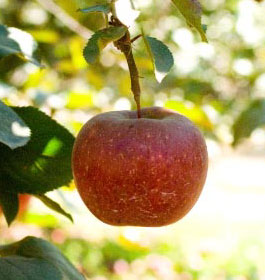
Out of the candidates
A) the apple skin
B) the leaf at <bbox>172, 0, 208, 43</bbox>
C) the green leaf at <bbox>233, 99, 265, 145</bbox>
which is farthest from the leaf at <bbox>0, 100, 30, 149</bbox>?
the green leaf at <bbox>233, 99, 265, 145</bbox>

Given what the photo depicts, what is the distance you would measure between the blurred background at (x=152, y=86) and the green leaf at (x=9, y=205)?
0.97ft

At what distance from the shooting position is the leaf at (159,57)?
71 centimetres

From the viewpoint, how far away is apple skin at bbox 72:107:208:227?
79cm

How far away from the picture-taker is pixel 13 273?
0.86m

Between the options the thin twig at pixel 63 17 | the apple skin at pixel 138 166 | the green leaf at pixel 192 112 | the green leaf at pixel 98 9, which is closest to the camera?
the green leaf at pixel 98 9

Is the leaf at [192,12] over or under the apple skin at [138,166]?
over

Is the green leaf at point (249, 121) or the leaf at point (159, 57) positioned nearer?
the leaf at point (159, 57)

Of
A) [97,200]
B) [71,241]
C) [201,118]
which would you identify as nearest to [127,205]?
[97,200]

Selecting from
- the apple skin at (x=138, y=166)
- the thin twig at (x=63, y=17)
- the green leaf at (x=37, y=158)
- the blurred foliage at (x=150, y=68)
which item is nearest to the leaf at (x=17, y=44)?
the green leaf at (x=37, y=158)

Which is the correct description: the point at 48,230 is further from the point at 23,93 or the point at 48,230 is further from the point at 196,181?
the point at 196,181

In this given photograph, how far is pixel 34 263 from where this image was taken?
0.89 meters

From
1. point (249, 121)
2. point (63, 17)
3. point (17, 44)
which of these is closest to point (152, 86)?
point (63, 17)

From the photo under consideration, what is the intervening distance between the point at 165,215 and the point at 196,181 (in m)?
0.06

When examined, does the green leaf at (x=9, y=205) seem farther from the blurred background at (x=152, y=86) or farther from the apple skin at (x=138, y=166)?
the blurred background at (x=152, y=86)
